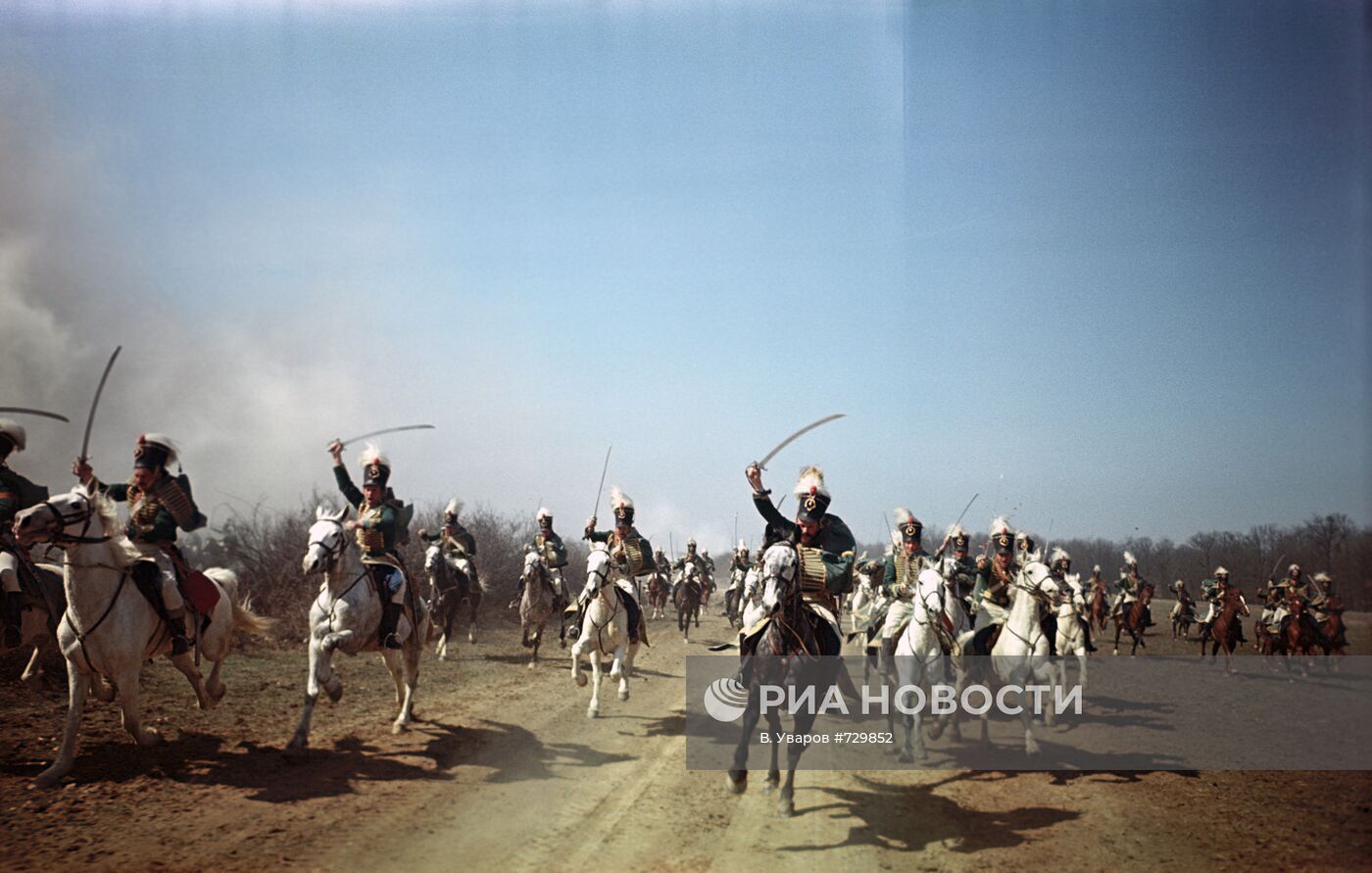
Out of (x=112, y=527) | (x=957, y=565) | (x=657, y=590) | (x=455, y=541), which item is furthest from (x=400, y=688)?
(x=657, y=590)

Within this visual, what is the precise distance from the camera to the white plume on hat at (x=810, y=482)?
30.6ft

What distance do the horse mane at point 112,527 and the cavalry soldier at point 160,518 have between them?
1.09 feet

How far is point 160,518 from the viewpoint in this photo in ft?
28.5

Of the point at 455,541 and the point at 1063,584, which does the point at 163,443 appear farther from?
the point at 1063,584

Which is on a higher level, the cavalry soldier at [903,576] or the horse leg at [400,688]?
the cavalry soldier at [903,576]

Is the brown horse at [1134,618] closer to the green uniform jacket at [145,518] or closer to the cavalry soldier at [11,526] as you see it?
the green uniform jacket at [145,518]

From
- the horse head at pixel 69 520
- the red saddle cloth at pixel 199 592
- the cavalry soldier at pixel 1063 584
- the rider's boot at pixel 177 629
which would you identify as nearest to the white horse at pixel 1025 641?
the cavalry soldier at pixel 1063 584

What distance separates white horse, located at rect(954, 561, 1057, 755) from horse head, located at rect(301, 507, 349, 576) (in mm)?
8679

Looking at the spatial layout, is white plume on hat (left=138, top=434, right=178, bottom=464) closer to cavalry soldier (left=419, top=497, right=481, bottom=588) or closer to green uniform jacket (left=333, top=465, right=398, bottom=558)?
green uniform jacket (left=333, top=465, right=398, bottom=558)

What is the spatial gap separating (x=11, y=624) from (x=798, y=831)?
8.71 m

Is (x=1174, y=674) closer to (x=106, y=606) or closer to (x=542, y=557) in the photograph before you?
(x=542, y=557)

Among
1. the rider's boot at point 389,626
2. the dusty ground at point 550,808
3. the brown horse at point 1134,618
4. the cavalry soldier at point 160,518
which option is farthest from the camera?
the brown horse at point 1134,618

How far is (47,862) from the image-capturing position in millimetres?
5750

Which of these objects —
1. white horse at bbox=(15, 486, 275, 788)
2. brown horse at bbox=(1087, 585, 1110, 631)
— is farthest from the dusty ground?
brown horse at bbox=(1087, 585, 1110, 631)
